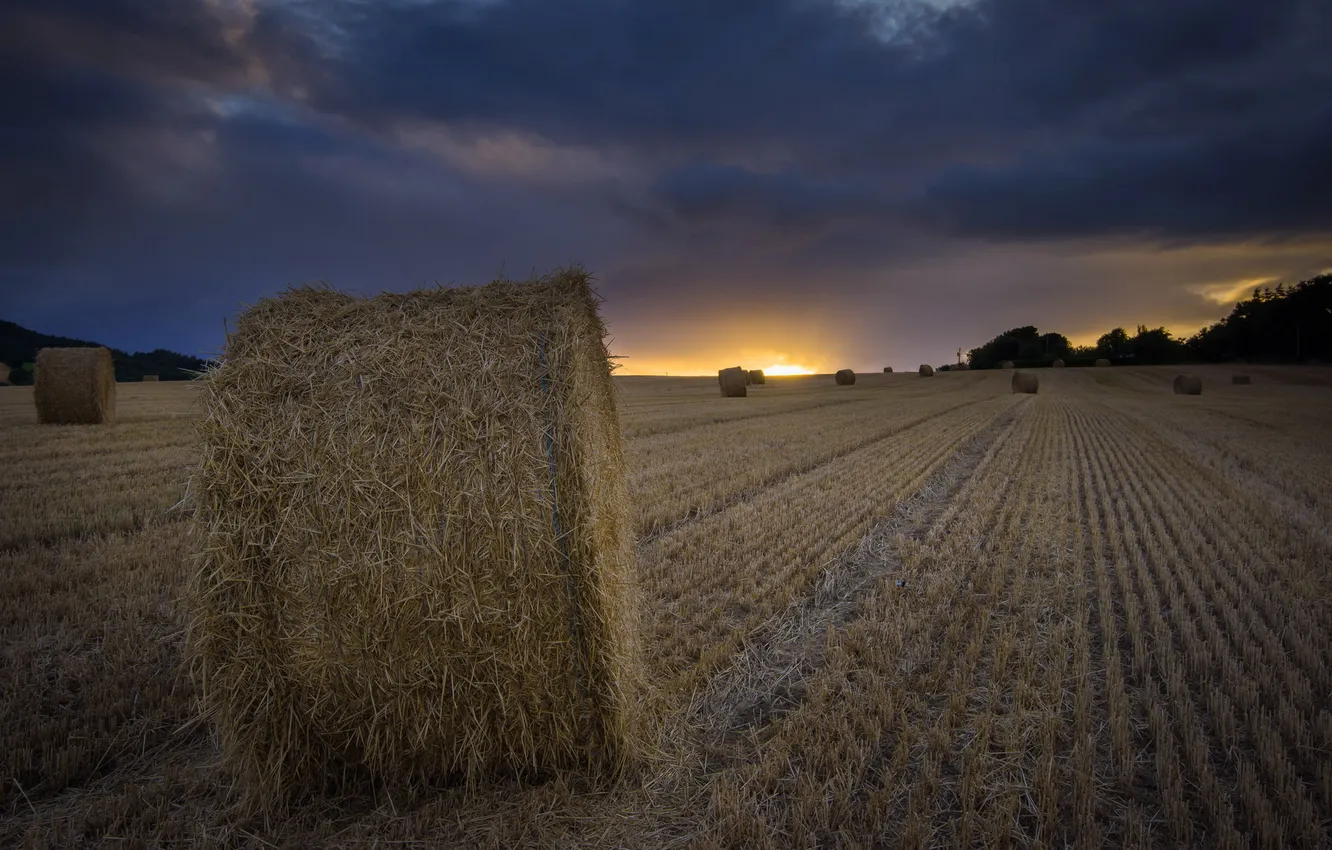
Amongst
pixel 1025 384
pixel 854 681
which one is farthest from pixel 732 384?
pixel 854 681

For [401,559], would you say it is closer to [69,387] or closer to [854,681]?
[854,681]

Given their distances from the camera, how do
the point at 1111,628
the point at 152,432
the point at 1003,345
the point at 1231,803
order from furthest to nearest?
1. the point at 1003,345
2. the point at 152,432
3. the point at 1111,628
4. the point at 1231,803

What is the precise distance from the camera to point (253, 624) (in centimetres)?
304

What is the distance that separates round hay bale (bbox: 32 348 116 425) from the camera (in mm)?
15812

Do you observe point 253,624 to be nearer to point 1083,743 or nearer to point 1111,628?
point 1083,743

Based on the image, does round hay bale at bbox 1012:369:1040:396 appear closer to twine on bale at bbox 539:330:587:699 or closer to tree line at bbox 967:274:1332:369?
tree line at bbox 967:274:1332:369

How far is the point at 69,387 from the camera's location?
1585cm

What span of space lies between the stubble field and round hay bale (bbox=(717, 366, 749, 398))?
978 inches

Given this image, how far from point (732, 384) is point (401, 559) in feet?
104

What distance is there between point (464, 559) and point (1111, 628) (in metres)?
4.52

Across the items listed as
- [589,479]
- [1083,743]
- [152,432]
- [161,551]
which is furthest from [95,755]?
[152,432]

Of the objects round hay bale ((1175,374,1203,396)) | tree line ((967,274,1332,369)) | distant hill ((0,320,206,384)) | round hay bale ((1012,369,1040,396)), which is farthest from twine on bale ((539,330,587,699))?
tree line ((967,274,1332,369))

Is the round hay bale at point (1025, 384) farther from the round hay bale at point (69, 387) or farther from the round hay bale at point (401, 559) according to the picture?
the round hay bale at point (401, 559)

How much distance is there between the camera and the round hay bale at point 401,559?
304cm
